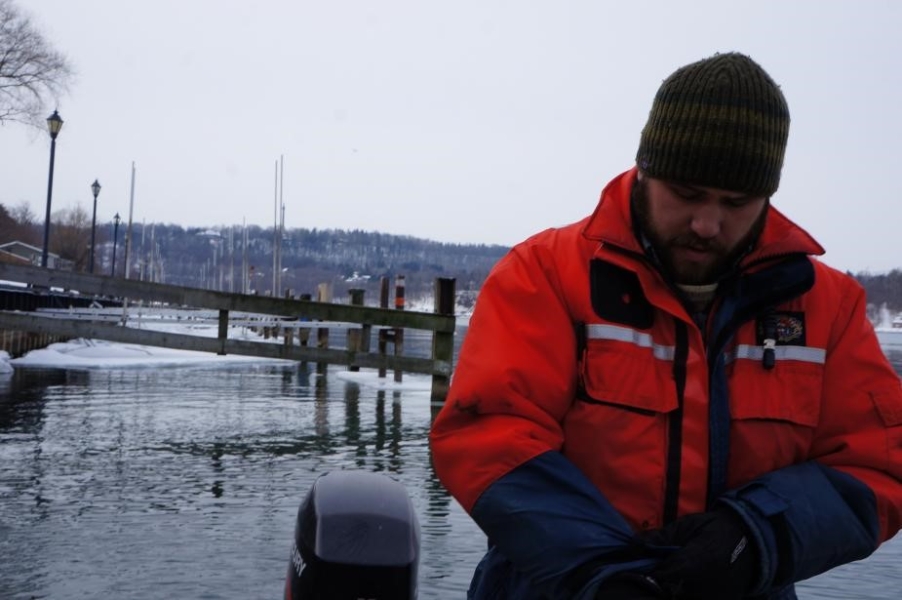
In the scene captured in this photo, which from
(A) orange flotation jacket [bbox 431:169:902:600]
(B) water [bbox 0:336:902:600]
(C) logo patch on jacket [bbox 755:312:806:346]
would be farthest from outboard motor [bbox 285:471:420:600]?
(B) water [bbox 0:336:902:600]

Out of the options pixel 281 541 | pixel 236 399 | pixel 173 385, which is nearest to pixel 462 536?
pixel 281 541

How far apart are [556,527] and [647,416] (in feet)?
0.92

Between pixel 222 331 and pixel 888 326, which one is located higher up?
pixel 888 326

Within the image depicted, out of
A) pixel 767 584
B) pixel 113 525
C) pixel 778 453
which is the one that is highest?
pixel 778 453

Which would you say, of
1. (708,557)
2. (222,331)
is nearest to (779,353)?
(708,557)

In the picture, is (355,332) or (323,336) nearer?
(355,332)

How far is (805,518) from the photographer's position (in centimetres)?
196

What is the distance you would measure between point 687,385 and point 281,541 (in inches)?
161

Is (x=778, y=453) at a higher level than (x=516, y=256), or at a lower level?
lower

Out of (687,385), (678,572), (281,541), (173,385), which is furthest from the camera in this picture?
(173,385)

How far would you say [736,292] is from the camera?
2.14m

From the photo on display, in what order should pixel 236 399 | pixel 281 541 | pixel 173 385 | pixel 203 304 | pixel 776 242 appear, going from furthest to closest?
pixel 173 385 → pixel 236 399 → pixel 203 304 → pixel 281 541 → pixel 776 242

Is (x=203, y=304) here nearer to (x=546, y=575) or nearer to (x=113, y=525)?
(x=113, y=525)

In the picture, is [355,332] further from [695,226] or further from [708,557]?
[708,557]
